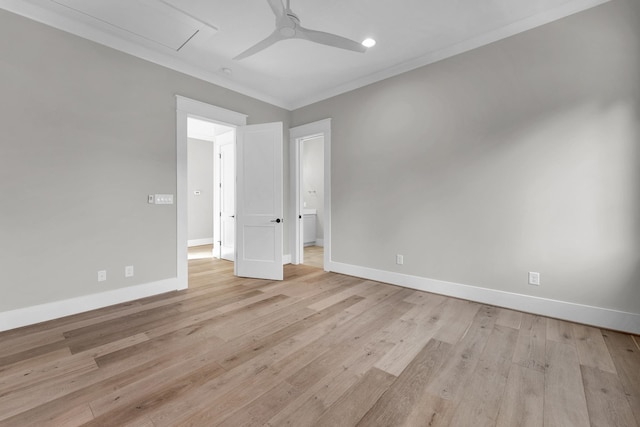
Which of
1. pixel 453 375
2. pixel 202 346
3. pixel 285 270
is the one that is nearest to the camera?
pixel 453 375

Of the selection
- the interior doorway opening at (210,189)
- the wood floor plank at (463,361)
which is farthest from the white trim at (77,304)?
the wood floor plank at (463,361)

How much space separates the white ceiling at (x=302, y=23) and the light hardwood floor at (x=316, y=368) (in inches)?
119

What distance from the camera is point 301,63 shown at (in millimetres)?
3639

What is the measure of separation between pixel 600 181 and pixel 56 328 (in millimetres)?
5201

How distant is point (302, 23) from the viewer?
278 centimetres

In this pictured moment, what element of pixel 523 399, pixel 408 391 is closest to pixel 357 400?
pixel 408 391

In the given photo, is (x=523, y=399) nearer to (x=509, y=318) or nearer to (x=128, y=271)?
(x=509, y=318)

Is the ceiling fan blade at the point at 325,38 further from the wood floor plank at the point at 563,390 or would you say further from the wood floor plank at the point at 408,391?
the wood floor plank at the point at 563,390

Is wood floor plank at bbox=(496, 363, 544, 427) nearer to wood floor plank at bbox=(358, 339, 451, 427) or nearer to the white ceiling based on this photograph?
wood floor plank at bbox=(358, 339, 451, 427)

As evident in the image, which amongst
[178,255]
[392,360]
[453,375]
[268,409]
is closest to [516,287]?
[453,375]

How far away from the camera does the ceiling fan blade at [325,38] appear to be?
2.17 m

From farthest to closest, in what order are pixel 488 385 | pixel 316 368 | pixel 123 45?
1. pixel 123 45
2. pixel 316 368
3. pixel 488 385

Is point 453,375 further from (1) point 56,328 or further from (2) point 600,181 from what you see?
(1) point 56,328

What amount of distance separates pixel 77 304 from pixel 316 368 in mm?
2685
